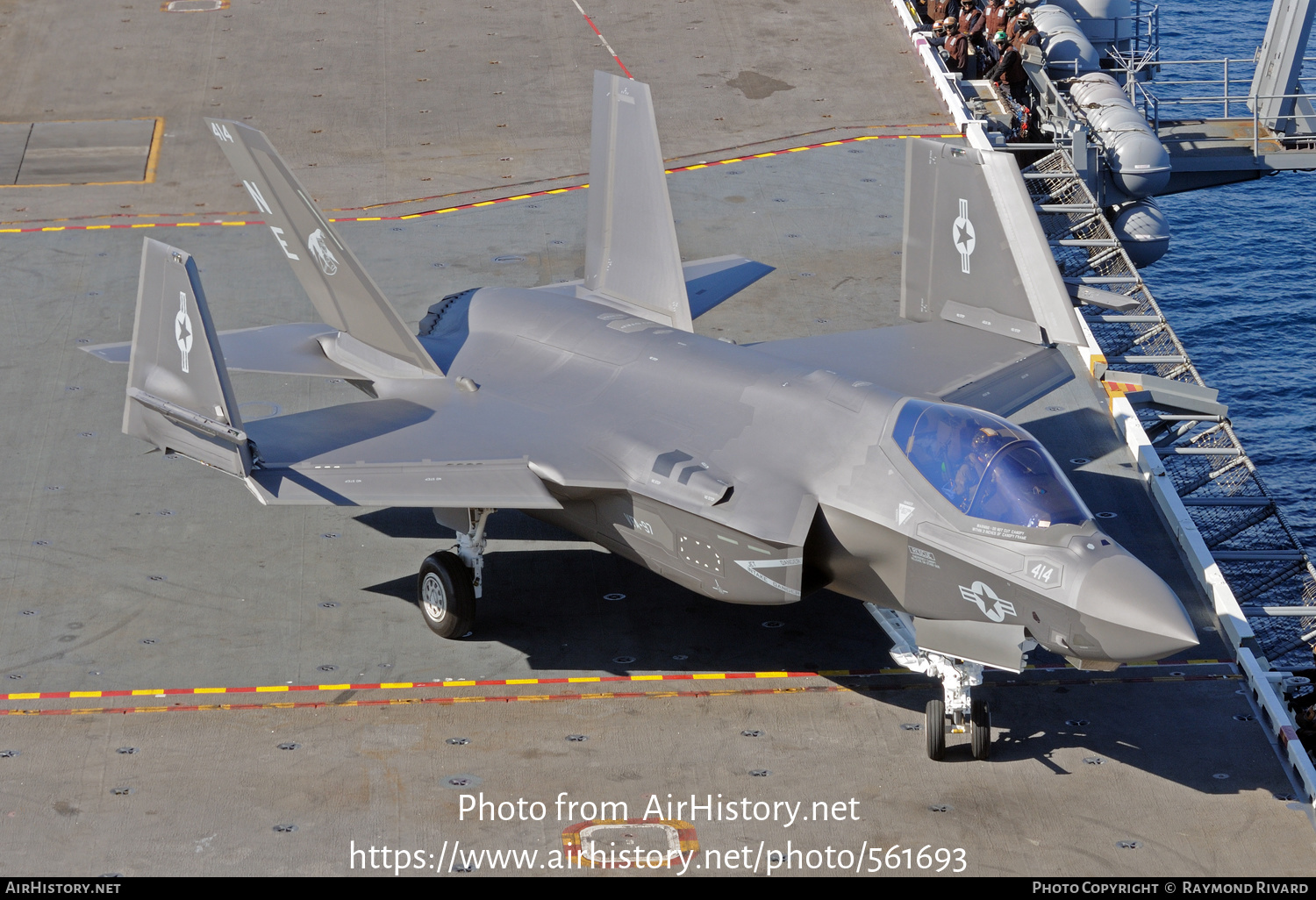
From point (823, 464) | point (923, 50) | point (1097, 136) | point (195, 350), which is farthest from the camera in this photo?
point (923, 50)

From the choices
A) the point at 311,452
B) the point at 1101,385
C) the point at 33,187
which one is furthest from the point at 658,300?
the point at 33,187

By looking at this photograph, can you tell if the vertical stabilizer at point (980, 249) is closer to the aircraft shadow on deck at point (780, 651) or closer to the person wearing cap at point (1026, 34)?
the aircraft shadow on deck at point (780, 651)

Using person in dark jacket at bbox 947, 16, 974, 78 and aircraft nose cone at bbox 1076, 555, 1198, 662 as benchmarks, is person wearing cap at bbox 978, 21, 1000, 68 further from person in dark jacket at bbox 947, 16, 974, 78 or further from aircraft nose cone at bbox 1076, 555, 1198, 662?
aircraft nose cone at bbox 1076, 555, 1198, 662

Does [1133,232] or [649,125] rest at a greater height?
[649,125]

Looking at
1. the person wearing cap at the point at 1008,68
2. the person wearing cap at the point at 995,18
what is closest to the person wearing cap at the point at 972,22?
the person wearing cap at the point at 995,18

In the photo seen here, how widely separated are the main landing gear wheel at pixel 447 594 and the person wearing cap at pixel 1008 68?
67.4 ft

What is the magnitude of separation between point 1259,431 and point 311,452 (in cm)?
2868

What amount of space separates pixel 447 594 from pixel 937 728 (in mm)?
5599

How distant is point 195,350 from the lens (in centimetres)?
1569

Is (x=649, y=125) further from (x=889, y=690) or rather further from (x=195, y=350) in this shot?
(x=889, y=690)

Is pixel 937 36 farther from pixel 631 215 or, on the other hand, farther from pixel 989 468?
pixel 989 468

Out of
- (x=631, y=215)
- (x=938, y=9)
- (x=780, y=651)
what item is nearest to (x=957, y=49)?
(x=938, y=9)

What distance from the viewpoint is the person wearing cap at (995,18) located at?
108ft

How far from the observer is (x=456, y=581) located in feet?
53.9
